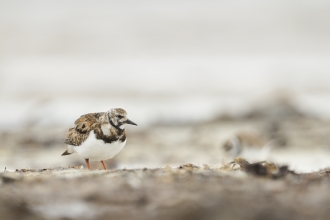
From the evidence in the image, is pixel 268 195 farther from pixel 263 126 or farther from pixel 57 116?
pixel 57 116

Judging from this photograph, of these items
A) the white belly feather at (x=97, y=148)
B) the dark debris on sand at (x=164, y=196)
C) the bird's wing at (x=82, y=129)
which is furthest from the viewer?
the bird's wing at (x=82, y=129)

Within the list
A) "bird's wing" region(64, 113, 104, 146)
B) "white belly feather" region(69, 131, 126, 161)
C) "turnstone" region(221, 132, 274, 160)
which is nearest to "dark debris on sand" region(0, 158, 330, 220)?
"white belly feather" region(69, 131, 126, 161)

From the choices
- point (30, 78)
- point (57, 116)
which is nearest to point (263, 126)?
point (57, 116)

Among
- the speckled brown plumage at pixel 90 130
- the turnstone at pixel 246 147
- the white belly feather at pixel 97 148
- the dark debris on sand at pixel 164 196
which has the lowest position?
the dark debris on sand at pixel 164 196

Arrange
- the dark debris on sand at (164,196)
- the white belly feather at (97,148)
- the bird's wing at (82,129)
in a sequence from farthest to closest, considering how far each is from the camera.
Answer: the bird's wing at (82,129) → the white belly feather at (97,148) → the dark debris on sand at (164,196)

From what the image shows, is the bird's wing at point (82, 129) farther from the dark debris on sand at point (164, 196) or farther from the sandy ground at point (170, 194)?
the dark debris on sand at point (164, 196)

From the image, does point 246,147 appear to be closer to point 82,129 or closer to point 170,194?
point 82,129

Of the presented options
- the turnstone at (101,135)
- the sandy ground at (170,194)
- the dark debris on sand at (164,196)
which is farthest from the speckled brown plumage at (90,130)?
the dark debris on sand at (164,196)
